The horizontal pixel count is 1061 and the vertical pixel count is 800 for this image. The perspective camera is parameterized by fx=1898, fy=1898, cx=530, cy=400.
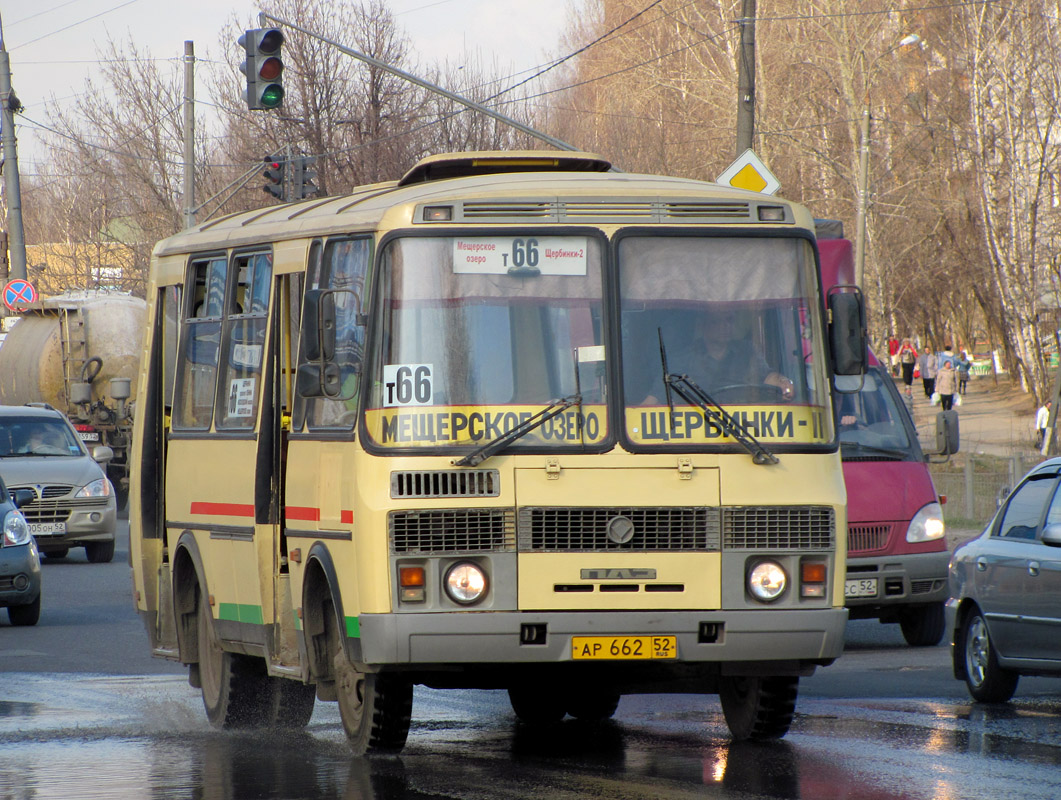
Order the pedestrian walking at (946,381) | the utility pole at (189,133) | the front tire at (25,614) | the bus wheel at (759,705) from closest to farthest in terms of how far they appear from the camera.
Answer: the bus wheel at (759,705), the front tire at (25,614), the utility pole at (189,133), the pedestrian walking at (946,381)

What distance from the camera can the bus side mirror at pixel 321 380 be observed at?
838 centimetres

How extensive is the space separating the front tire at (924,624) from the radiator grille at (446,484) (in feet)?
22.7

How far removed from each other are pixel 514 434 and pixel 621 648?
1.02 meters

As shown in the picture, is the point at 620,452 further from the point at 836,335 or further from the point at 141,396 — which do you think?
the point at 141,396

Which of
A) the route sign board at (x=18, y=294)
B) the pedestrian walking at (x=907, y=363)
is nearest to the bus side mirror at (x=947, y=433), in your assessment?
the route sign board at (x=18, y=294)

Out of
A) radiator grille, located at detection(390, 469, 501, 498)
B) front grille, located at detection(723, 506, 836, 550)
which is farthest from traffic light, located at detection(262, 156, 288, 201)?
front grille, located at detection(723, 506, 836, 550)

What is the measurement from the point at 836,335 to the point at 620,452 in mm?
1254

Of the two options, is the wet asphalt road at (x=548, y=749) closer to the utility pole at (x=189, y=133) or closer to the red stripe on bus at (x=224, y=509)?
the red stripe on bus at (x=224, y=509)

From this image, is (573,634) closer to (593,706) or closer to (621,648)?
(621,648)

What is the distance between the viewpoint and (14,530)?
15.7 metres

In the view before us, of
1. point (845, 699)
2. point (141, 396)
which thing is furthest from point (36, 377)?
point (845, 699)

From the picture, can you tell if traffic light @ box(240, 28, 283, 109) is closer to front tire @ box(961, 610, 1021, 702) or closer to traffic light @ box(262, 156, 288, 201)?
traffic light @ box(262, 156, 288, 201)

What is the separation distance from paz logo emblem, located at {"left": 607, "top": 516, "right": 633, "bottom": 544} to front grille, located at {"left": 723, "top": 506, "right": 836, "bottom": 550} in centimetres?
42

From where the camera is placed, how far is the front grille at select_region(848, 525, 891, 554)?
45.3 ft
